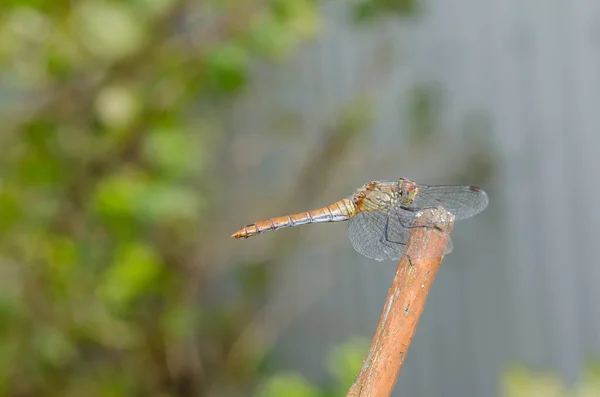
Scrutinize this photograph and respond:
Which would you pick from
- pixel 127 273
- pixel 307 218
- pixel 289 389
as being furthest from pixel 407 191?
pixel 127 273

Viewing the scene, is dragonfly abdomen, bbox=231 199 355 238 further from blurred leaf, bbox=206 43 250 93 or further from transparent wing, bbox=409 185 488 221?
blurred leaf, bbox=206 43 250 93

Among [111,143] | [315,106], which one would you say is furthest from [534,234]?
[111,143]

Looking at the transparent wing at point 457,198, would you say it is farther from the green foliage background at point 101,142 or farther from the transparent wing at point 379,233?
the green foliage background at point 101,142

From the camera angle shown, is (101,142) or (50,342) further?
(50,342)

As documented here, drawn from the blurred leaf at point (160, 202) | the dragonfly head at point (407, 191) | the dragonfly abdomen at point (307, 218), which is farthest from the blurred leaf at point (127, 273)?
the dragonfly head at point (407, 191)

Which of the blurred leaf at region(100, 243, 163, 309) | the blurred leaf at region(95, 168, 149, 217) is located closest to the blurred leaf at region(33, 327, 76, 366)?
the blurred leaf at region(100, 243, 163, 309)

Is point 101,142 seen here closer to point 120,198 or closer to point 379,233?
point 120,198

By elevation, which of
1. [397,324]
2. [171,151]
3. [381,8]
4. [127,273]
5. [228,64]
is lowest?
[397,324]
